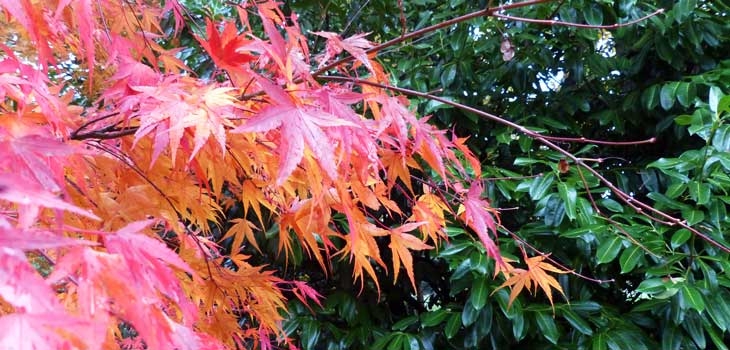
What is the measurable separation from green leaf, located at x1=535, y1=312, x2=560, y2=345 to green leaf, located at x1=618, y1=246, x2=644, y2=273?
0.67 feet

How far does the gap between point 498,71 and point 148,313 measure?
1352mm

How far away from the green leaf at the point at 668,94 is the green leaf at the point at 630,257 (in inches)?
16.2

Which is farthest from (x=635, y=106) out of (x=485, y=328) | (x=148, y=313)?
(x=148, y=313)

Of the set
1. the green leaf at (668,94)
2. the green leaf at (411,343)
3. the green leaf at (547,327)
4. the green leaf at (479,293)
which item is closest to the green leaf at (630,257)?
the green leaf at (547,327)

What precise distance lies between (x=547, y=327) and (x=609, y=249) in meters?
0.23

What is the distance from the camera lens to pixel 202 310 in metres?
0.98

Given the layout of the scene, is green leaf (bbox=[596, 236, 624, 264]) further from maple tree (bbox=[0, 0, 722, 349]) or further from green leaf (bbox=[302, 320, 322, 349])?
green leaf (bbox=[302, 320, 322, 349])

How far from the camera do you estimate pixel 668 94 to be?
139 cm

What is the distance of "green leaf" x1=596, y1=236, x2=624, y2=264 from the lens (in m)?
1.21

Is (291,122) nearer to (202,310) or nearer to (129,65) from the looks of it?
(129,65)

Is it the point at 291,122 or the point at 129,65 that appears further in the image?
the point at 129,65

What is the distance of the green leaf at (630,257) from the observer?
1.20 meters

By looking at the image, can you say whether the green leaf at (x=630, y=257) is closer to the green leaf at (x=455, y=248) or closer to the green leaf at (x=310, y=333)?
the green leaf at (x=455, y=248)

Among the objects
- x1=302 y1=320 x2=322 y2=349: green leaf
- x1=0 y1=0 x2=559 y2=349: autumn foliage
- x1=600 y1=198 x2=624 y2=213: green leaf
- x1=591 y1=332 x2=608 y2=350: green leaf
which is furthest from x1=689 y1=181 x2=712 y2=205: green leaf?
x1=302 y1=320 x2=322 y2=349: green leaf
